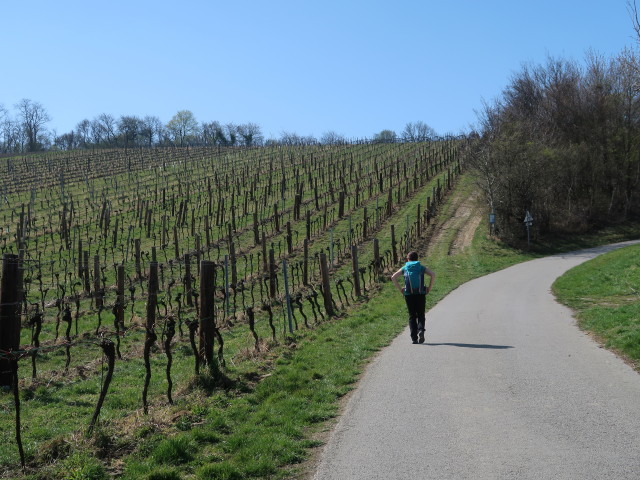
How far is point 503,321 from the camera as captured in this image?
14.0 meters

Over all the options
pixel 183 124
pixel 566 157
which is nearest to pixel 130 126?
pixel 183 124

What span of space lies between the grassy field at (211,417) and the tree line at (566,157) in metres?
27.6

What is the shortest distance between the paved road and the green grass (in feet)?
1.27

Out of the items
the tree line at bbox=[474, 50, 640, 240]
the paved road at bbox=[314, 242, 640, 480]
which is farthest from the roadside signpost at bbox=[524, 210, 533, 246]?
the paved road at bbox=[314, 242, 640, 480]

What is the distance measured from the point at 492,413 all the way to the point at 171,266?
20.0m

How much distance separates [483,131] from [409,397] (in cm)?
3968

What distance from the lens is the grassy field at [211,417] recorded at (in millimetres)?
5578

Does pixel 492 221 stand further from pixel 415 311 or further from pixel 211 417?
pixel 211 417

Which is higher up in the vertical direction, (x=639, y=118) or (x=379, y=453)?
(x=639, y=118)

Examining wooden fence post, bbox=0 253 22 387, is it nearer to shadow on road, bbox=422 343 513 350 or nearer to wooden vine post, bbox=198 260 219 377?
wooden vine post, bbox=198 260 219 377

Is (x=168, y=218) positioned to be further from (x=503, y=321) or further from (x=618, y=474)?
(x=618, y=474)

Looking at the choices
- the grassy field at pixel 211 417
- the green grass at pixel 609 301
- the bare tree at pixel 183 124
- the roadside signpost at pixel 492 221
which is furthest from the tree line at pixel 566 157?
the bare tree at pixel 183 124

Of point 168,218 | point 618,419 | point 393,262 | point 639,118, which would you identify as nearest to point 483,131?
point 639,118

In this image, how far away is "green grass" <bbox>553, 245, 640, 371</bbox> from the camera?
33.3 feet
